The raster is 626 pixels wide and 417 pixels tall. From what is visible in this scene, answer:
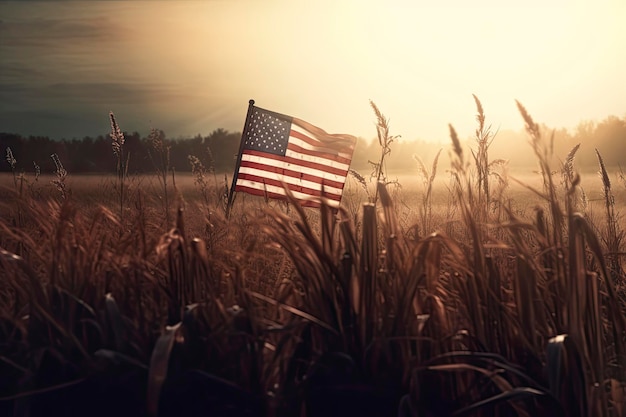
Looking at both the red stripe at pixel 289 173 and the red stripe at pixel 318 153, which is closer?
the red stripe at pixel 289 173

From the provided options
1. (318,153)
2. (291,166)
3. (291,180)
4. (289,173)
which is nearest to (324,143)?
(318,153)

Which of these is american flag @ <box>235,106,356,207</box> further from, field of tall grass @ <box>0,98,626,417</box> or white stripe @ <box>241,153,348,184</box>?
field of tall grass @ <box>0,98,626,417</box>

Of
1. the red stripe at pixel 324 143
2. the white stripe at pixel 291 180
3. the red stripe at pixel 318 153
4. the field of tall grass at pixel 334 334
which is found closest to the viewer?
the field of tall grass at pixel 334 334

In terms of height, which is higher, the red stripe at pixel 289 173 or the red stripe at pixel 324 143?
the red stripe at pixel 324 143

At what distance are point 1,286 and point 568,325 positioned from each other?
2595 mm

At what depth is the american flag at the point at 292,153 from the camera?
9594 mm

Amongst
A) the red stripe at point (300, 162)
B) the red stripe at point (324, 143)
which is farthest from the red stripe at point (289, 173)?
the red stripe at point (324, 143)

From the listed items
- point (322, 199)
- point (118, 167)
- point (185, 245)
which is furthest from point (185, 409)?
point (118, 167)

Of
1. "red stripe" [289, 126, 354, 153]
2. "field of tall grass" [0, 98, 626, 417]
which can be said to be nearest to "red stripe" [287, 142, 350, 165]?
"red stripe" [289, 126, 354, 153]

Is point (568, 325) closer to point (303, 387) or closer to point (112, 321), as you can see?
point (303, 387)

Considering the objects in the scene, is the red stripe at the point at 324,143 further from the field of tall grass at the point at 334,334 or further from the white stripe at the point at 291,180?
the field of tall grass at the point at 334,334

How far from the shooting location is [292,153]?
32.0ft

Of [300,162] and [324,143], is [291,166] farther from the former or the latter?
[324,143]

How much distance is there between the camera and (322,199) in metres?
2.85
